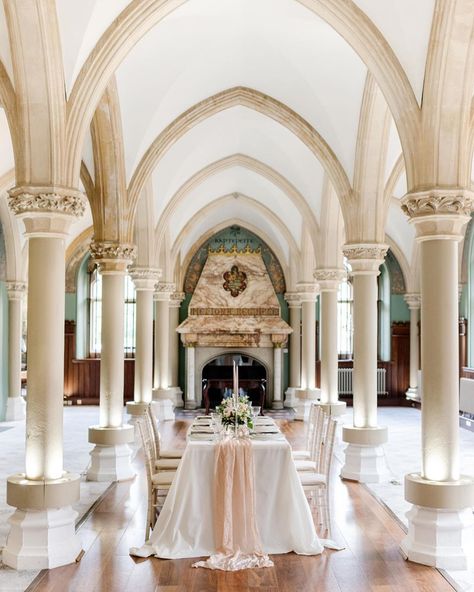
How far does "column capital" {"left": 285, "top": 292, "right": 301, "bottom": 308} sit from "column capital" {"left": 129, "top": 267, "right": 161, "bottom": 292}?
7.59 meters

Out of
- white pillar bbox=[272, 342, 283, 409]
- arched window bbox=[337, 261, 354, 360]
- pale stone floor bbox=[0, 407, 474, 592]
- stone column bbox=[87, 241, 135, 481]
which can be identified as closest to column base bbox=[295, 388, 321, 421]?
pale stone floor bbox=[0, 407, 474, 592]

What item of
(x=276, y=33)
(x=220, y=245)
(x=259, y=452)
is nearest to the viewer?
(x=259, y=452)

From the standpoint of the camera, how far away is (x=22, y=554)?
5848 mm

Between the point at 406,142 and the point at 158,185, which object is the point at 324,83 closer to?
the point at 406,142

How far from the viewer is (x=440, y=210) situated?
6.30 meters

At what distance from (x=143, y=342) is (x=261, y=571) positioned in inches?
288

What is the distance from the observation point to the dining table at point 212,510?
6.16 m

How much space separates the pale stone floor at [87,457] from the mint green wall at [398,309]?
2.70m

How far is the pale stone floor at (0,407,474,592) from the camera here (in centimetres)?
569

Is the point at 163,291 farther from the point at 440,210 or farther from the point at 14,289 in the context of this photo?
the point at 440,210

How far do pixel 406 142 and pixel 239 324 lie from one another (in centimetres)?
1314

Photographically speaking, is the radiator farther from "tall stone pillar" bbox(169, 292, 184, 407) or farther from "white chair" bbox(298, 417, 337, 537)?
"white chair" bbox(298, 417, 337, 537)

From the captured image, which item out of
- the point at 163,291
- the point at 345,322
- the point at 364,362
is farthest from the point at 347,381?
the point at 364,362

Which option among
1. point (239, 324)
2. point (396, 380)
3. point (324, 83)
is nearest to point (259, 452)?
point (324, 83)
